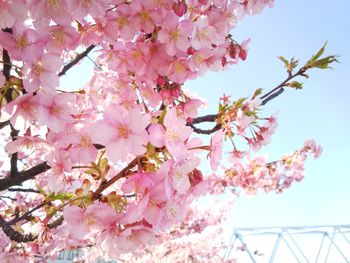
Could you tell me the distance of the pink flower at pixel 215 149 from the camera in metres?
1.33

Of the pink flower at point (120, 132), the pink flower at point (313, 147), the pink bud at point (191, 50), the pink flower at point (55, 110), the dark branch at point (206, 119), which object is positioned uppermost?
the pink flower at point (313, 147)

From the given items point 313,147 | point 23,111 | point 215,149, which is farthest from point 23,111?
point 313,147

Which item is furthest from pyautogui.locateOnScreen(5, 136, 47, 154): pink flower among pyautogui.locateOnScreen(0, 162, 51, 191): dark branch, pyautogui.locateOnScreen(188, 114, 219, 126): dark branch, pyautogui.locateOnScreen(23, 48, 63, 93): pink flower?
pyautogui.locateOnScreen(188, 114, 219, 126): dark branch

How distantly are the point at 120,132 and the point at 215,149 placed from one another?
13.7 inches

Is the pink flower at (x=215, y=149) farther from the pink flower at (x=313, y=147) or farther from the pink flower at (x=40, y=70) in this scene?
the pink flower at (x=313, y=147)

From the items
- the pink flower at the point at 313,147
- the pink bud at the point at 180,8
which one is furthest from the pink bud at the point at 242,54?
the pink flower at the point at 313,147

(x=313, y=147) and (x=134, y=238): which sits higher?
(x=313, y=147)

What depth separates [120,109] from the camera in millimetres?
1196

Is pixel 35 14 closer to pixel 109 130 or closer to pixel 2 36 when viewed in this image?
pixel 2 36

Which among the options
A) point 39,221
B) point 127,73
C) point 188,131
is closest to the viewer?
point 188,131

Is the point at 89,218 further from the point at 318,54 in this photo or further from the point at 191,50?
the point at 318,54

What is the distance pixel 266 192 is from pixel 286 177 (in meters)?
0.56

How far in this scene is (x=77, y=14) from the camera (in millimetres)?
1391

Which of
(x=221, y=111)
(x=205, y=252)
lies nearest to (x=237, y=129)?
(x=221, y=111)
